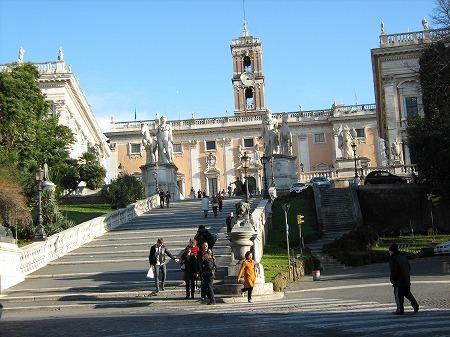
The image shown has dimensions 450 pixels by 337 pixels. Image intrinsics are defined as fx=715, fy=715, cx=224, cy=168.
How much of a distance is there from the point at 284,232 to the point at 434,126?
10974mm

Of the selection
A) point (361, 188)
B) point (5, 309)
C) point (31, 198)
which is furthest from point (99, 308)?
point (361, 188)

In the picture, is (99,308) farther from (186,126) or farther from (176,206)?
(186,126)

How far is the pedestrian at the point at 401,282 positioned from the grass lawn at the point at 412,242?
59.0ft

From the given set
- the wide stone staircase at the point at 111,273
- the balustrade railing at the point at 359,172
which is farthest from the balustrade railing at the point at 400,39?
the wide stone staircase at the point at 111,273

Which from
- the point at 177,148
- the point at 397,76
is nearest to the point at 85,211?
the point at 397,76

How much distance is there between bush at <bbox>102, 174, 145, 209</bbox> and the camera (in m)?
49.2

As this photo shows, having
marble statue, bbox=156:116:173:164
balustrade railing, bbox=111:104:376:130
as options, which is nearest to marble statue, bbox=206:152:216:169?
balustrade railing, bbox=111:104:376:130

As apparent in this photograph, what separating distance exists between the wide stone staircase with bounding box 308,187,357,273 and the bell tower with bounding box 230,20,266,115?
2250 inches

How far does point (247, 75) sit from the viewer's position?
101m

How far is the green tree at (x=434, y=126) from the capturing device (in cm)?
3531

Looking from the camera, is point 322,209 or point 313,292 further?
point 322,209

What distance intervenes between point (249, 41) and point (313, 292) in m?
83.7

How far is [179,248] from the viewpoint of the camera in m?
27.9

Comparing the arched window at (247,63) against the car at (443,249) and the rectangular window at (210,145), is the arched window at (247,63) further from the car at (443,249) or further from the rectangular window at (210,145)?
the car at (443,249)
